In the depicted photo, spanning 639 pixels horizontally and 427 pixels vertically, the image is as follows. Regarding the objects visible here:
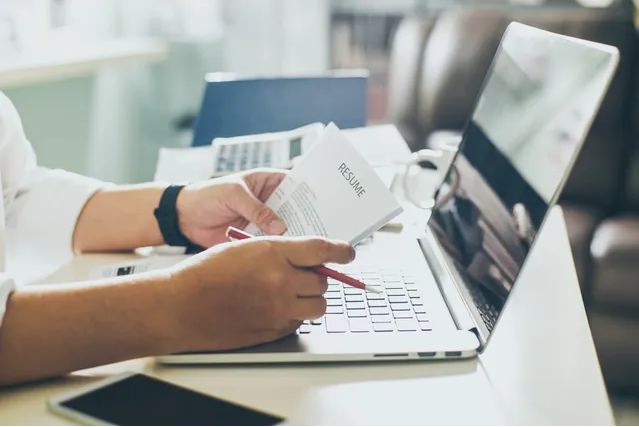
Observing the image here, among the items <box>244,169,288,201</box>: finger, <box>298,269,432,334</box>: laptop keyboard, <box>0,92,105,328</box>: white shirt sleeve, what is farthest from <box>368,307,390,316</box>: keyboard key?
<box>0,92,105,328</box>: white shirt sleeve

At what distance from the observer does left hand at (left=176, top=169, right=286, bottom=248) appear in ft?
2.85

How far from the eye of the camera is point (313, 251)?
62 centimetres

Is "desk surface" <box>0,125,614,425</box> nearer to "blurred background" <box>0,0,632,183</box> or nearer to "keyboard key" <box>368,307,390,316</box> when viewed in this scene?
"keyboard key" <box>368,307,390,316</box>

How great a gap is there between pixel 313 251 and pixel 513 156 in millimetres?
279

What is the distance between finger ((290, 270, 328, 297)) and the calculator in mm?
537

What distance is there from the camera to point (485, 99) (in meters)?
0.95

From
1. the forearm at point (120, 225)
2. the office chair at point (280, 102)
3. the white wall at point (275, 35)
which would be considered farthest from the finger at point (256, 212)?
the white wall at point (275, 35)

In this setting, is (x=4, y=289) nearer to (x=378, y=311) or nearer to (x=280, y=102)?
(x=378, y=311)

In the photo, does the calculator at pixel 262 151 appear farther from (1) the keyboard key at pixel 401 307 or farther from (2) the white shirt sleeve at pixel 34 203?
(1) the keyboard key at pixel 401 307

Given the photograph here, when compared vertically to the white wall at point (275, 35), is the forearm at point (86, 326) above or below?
above

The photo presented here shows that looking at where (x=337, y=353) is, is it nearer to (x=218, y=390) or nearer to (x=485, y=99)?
(x=218, y=390)

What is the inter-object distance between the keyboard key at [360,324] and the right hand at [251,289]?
0.06 meters

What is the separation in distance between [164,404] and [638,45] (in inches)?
84.5

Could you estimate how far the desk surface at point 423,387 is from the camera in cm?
55
